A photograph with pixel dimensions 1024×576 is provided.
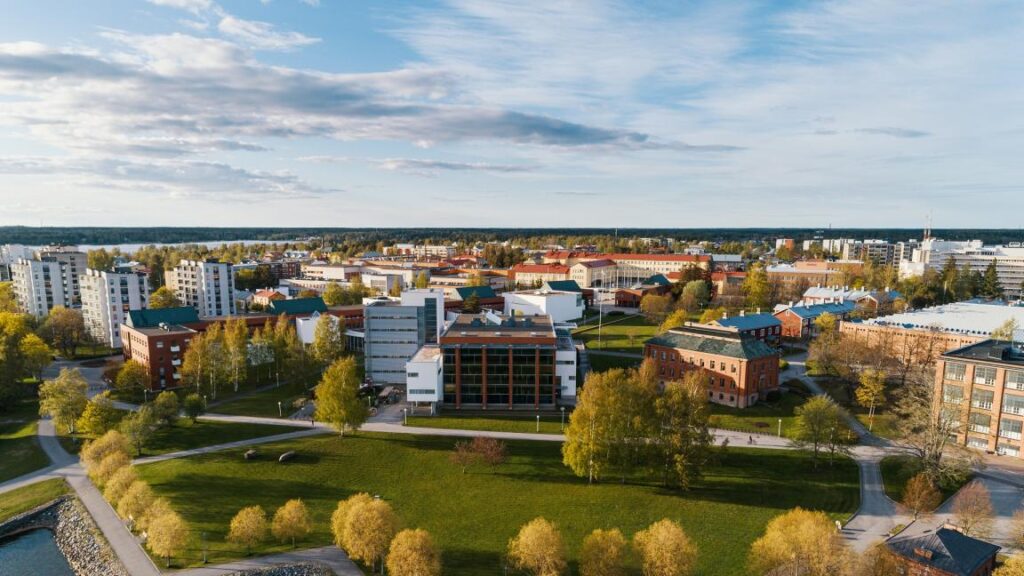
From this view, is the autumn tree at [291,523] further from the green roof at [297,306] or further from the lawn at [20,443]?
the green roof at [297,306]

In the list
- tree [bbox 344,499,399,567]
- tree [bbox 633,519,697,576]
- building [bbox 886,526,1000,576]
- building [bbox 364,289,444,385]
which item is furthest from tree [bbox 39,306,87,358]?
building [bbox 886,526,1000,576]

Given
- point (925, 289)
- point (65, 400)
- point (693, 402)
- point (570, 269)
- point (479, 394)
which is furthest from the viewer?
point (570, 269)

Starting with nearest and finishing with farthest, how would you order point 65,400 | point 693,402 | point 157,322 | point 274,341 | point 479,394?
point 693,402 < point 65,400 < point 479,394 < point 274,341 < point 157,322

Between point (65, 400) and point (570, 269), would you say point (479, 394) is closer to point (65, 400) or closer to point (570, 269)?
point (65, 400)

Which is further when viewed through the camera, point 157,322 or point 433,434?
point 157,322

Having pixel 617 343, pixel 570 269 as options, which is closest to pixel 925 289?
pixel 617 343

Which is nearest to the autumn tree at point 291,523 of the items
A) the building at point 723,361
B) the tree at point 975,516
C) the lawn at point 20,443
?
the lawn at point 20,443
